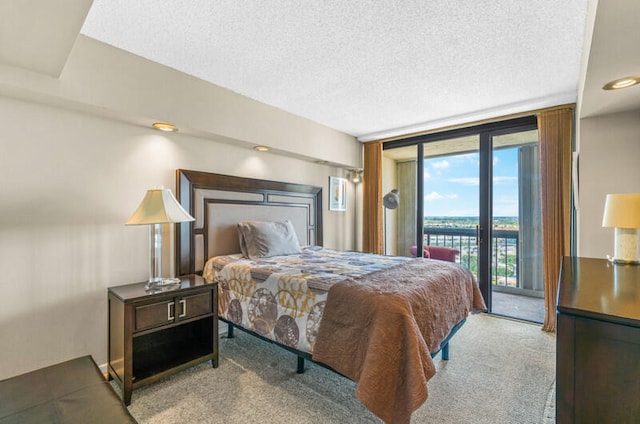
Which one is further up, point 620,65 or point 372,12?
point 372,12

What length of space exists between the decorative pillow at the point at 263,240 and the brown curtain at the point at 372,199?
181 centimetres

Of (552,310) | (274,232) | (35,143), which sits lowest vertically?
(552,310)

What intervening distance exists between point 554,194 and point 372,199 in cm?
237

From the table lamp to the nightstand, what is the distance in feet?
0.46

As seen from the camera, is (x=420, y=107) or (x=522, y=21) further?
(x=420, y=107)

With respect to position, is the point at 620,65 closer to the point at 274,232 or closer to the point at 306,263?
the point at 306,263

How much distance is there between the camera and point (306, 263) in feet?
9.07

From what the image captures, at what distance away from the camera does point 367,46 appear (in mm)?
2217

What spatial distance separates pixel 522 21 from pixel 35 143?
3.45 m

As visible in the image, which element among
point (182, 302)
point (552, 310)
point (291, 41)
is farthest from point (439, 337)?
point (291, 41)

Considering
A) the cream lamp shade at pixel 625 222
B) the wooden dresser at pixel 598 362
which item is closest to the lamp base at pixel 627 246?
the cream lamp shade at pixel 625 222

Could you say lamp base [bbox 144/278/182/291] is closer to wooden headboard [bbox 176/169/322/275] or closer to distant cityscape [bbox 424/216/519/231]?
wooden headboard [bbox 176/169/322/275]

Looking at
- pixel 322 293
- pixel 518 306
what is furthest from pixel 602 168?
pixel 322 293

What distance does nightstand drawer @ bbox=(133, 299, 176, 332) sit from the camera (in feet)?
6.58
